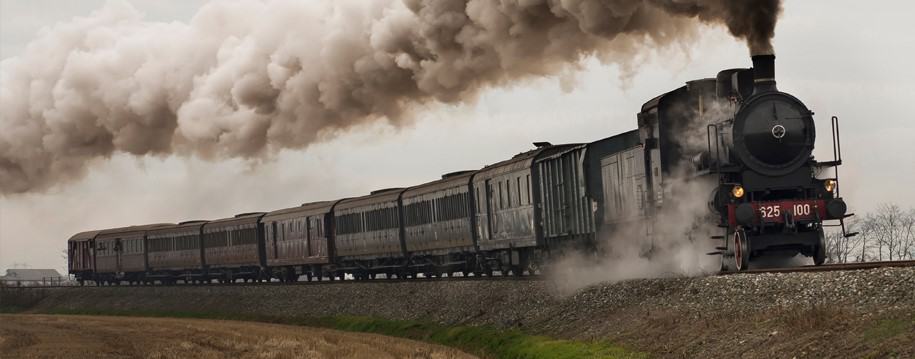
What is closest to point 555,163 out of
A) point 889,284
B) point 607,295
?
point 607,295

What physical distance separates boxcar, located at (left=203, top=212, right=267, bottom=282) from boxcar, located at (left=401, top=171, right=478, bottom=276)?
39.1 feet

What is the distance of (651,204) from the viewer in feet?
69.7

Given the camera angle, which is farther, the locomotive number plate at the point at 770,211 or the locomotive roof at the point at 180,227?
the locomotive roof at the point at 180,227

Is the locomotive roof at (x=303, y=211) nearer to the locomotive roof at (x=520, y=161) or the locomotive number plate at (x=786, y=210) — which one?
the locomotive roof at (x=520, y=161)

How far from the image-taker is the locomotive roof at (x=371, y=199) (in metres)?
39.3

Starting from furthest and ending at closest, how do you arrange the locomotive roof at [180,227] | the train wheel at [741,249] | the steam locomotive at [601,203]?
the locomotive roof at [180,227] < the steam locomotive at [601,203] < the train wheel at [741,249]

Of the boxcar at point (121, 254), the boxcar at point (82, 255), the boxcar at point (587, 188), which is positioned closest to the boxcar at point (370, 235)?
the boxcar at point (587, 188)

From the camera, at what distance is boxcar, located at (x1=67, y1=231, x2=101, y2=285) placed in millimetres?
63000

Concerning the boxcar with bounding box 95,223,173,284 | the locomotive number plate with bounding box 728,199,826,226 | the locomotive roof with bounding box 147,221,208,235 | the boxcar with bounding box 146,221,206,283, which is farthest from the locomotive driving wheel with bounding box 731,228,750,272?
the boxcar with bounding box 95,223,173,284

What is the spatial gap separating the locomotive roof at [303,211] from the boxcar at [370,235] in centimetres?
89

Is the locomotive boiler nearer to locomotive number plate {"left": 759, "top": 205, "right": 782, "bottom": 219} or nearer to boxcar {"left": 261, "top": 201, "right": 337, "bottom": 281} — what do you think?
locomotive number plate {"left": 759, "top": 205, "right": 782, "bottom": 219}

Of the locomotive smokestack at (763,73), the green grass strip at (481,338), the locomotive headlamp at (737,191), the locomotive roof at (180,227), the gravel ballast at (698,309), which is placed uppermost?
the locomotive smokestack at (763,73)

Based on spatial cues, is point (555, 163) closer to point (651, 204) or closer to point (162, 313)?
point (651, 204)

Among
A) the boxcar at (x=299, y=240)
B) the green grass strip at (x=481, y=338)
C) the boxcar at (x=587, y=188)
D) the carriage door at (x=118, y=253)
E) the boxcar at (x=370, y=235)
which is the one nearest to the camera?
the green grass strip at (x=481, y=338)
